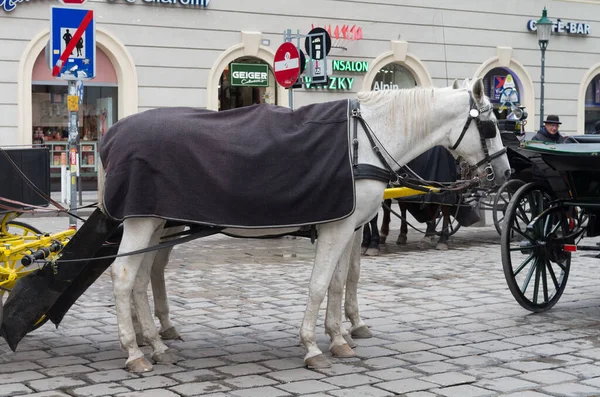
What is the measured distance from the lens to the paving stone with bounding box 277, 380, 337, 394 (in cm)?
521

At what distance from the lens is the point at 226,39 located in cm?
2189

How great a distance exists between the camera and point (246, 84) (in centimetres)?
2255

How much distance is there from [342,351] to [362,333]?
2.02 feet

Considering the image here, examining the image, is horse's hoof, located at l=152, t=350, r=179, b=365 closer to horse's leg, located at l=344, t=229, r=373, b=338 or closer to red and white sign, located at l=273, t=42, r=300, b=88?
horse's leg, located at l=344, t=229, r=373, b=338

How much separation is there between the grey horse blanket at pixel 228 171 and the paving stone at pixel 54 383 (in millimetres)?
992

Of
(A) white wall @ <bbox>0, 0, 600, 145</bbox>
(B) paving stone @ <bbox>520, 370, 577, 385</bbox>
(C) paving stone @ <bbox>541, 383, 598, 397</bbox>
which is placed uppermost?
(A) white wall @ <bbox>0, 0, 600, 145</bbox>

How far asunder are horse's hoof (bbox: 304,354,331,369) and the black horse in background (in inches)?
183

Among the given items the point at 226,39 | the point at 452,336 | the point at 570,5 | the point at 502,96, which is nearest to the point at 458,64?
the point at 502,96

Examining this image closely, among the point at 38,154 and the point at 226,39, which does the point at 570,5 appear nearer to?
the point at 226,39

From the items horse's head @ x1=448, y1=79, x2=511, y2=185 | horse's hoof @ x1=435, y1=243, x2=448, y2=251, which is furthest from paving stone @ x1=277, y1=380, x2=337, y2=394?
horse's hoof @ x1=435, y1=243, x2=448, y2=251

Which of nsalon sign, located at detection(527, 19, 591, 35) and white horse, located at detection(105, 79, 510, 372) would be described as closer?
white horse, located at detection(105, 79, 510, 372)

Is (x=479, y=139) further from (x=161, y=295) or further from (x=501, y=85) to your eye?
(x=501, y=85)

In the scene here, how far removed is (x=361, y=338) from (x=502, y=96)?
20048mm

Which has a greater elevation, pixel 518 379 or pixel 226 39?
pixel 226 39
